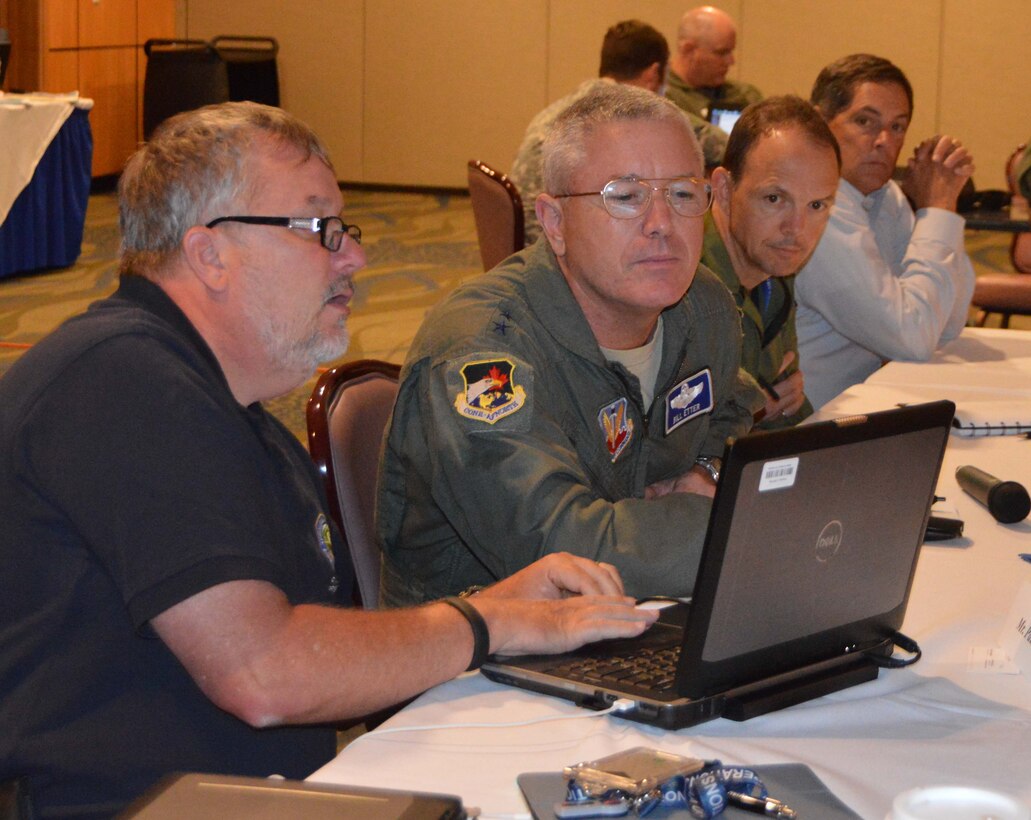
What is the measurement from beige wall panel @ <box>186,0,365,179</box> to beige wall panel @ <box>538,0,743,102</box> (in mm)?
1690

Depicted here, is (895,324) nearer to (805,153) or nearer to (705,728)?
(805,153)

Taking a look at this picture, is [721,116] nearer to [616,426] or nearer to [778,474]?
[616,426]

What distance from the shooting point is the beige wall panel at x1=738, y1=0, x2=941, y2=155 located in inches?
371

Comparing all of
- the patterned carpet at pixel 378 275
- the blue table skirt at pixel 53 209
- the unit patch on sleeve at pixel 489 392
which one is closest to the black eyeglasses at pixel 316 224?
the unit patch on sleeve at pixel 489 392

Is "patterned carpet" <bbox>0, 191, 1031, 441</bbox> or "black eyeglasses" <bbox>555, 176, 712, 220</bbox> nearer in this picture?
"black eyeglasses" <bbox>555, 176, 712, 220</bbox>

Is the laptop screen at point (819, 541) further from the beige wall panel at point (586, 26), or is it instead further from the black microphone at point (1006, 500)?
the beige wall panel at point (586, 26)

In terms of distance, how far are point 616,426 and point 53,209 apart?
583cm

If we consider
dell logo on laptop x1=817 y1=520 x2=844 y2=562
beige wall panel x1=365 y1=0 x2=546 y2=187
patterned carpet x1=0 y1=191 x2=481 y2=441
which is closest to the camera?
dell logo on laptop x1=817 y1=520 x2=844 y2=562

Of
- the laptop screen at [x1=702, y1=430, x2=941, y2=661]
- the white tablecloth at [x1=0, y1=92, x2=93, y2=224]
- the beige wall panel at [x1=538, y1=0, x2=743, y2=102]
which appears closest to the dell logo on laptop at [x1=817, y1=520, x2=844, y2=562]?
the laptop screen at [x1=702, y1=430, x2=941, y2=661]

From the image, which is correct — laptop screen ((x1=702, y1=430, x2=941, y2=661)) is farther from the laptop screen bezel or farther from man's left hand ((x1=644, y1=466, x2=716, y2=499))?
man's left hand ((x1=644, y1=466, x2=716, y2=499))

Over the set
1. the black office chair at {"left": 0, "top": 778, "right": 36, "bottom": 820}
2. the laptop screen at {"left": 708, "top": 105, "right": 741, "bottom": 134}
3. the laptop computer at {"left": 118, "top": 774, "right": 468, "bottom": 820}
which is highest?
the laptop screen at {"left": 708, "top": 105, "right": 741, "bottom": 134}

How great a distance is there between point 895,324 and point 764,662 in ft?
6.19

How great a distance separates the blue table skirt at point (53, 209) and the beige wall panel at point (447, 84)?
380 cm

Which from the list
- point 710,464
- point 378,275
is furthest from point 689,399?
point 378,275
